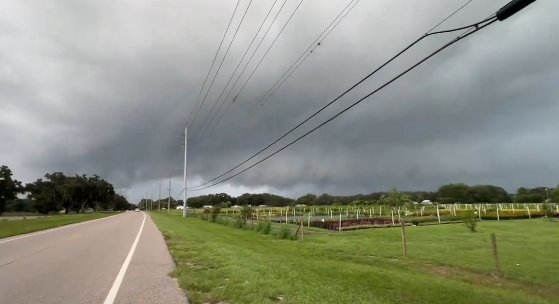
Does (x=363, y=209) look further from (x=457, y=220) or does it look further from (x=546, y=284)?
(x=546, y=284)

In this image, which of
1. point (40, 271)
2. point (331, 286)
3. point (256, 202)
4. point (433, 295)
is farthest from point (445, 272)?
point (256, 202)

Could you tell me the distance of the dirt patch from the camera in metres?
10.2

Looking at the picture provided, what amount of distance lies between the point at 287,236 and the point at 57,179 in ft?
452

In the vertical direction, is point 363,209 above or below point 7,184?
below

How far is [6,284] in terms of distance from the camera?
29.0 feet

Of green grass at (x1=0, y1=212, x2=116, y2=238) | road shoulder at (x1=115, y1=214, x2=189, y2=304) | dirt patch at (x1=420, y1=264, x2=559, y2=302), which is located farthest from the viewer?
green grass at (x1=0, y1=212, x2=116, y2=238)

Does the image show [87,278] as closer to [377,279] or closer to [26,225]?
[377,279]

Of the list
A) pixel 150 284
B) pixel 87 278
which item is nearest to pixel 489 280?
pixel 150 284

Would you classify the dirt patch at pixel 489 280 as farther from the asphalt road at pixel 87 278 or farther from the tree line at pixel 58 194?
the tree line at pixel 58 194

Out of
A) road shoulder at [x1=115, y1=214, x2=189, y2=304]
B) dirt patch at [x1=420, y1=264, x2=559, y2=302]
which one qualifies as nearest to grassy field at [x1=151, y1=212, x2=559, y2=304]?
dirt patch at [x1=420, y1=264, x2=559, y2=302]

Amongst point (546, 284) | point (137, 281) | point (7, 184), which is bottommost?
point (546, 284)

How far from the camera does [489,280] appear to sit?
454 inches

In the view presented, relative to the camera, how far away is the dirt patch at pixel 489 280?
10.2 m

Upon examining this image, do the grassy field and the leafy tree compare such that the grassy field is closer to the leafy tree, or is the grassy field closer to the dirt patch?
the dirt patch
